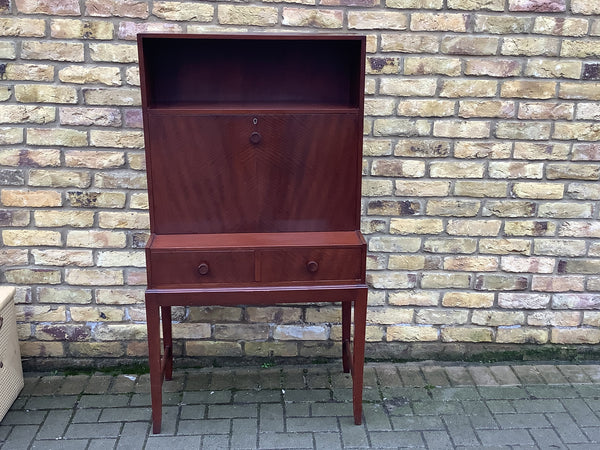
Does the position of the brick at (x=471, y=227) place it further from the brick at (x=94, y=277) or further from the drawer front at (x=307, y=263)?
the brick at (x=94, y=277)

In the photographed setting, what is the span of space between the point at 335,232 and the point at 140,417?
53.6 inches

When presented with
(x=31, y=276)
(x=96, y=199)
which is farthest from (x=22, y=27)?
(x=31, y=276)

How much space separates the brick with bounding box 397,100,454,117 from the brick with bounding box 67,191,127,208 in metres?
1.56

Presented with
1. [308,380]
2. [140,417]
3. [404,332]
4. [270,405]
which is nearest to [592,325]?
[404,332]

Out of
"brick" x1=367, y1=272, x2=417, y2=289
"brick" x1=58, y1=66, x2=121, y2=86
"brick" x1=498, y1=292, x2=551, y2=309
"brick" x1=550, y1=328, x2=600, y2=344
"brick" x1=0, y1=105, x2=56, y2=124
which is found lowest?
"brick" x1=550, y1=328, x2=600, y2=344

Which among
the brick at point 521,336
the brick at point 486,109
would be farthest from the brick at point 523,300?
the brick at point 486,109

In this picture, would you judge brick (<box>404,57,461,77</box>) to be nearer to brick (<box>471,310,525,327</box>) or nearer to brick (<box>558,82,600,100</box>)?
brick (<box>558,82,600,100</box>)

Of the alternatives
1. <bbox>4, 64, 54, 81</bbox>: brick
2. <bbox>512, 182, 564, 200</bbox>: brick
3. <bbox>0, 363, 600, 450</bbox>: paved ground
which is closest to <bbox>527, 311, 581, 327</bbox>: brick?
<bbox>0, 363, 600, 450</bbox>: paved ground

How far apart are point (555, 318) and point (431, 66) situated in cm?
165

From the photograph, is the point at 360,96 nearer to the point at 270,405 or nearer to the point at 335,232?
the point at 335,232

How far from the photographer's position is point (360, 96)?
2.35 metres

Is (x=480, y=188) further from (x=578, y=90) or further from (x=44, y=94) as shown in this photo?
(x=44, y=94)

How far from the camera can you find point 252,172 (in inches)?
96.0

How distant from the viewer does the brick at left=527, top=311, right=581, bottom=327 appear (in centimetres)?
320
